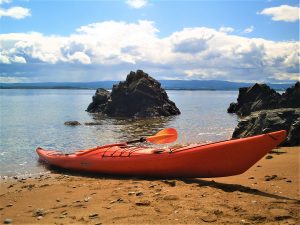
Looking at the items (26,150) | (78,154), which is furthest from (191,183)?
(26,150)

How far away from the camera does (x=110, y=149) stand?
10.8 m

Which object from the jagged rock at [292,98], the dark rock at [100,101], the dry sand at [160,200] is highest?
the jagged rock at [292,98]

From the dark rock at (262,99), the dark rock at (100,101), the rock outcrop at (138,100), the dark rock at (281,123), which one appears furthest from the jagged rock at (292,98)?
the dark rock at (100,101)

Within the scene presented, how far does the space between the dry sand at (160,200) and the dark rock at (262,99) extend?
777 inches

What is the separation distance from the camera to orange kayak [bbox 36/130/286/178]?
8219mm

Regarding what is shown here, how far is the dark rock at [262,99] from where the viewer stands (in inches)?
1113

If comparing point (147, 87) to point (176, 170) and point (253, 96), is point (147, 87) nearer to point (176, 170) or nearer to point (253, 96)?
point (253, 96)

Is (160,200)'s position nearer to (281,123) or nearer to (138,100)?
(281,123)

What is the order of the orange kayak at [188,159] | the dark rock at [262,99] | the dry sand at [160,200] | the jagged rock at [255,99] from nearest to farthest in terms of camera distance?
the dry sand at [160,200] → the orange kayak at [188,159] → the dark rock at [262,99] → the jagged rock at [255,99]

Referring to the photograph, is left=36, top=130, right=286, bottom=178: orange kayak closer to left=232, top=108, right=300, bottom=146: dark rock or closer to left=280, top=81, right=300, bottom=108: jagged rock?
left=232, top=108, right=300, bottom=146: dark rock

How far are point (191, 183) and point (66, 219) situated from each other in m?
3.24

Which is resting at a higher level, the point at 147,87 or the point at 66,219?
the point at 147,87

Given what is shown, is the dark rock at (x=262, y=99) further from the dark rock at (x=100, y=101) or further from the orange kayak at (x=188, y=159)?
the orange kayak at (x=188, y=159)

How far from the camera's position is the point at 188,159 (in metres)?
8.85
